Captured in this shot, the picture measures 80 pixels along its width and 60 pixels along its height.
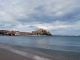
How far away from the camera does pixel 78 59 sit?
1451 cm

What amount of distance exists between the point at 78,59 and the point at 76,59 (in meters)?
0.26

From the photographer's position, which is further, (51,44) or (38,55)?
(51,44)

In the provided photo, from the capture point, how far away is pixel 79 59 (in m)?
14.4

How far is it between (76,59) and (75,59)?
131 mm

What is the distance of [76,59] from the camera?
47.5 ft

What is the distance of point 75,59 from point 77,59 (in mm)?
249

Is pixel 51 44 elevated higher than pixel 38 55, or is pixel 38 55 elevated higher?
pixel 38 55

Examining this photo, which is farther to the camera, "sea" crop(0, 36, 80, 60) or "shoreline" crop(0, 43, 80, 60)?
"sea" crop(0, 36, 80, 60)

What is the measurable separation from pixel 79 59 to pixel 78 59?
13cm

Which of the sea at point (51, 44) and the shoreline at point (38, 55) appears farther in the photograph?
the sea at point (51, 44)

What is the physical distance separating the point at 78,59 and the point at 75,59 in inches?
15.4
